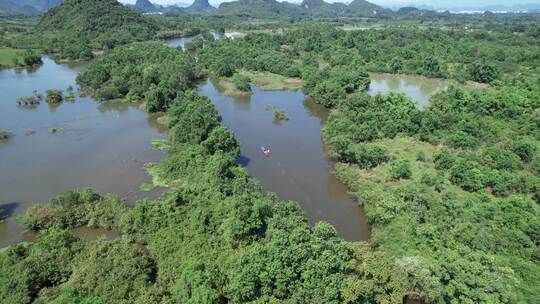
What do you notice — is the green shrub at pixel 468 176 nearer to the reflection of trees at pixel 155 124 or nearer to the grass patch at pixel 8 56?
the reflection of trees at pixel 155 124

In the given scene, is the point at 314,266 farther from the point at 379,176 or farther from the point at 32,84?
the point at 32,84

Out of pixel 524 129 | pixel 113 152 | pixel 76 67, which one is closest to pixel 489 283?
pixel 524 129

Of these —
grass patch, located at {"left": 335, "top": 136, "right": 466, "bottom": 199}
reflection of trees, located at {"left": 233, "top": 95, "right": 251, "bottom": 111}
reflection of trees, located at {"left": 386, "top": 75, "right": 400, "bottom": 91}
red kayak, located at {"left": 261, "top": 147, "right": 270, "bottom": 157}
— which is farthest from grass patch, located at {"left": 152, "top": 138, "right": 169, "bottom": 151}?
reflection of trees, located at {"left": 386, "top": 75, "right": 400, "bottom": 91}

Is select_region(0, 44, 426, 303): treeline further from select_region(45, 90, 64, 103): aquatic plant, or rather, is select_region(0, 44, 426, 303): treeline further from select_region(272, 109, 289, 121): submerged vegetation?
select_region(45, 90, 64, 103): aquatic plant

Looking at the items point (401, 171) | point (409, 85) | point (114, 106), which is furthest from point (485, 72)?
point (114, 106)

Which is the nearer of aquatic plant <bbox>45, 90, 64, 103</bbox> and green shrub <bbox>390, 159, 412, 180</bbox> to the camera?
green shrub <bbox>390, 159, 412, 180</bbox>
